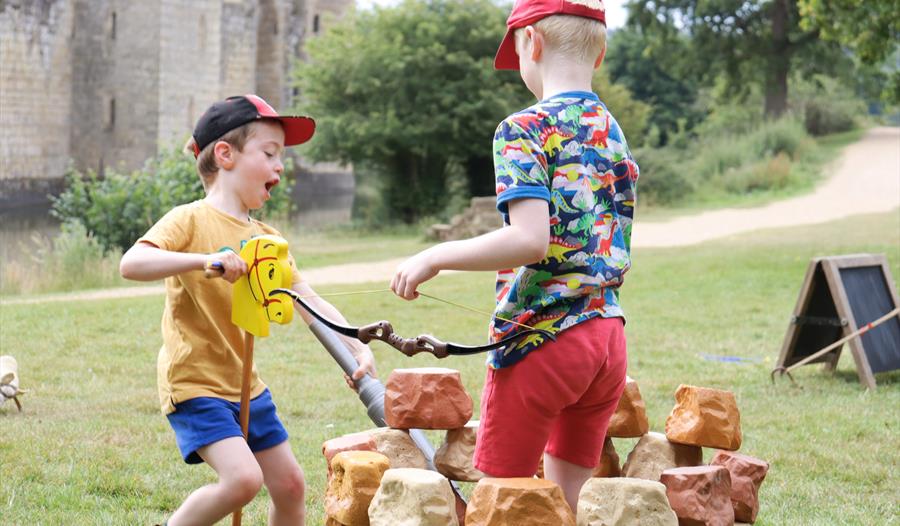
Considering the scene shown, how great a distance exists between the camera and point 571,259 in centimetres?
307

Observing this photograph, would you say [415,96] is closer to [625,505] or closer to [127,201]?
[127,201]

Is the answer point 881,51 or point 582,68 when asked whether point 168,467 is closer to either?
point 582,68

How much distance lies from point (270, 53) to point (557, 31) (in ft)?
161

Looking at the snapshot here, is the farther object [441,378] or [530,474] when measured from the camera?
[441,378]

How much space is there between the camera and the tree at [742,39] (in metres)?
38.3

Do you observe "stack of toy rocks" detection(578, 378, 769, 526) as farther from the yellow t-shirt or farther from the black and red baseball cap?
the black and red baseball cap

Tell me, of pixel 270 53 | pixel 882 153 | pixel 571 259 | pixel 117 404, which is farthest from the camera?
pixel 270 53

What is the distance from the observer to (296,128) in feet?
12.0

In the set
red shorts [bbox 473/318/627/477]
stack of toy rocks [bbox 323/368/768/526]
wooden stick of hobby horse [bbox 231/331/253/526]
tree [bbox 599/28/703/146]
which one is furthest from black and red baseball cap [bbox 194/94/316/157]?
tree [bbox 599/28/703/146]

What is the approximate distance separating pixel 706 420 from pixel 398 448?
3.13 feet

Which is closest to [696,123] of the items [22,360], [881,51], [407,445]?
[881,51]

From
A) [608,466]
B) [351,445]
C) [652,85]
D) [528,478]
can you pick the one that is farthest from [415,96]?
[652,85]

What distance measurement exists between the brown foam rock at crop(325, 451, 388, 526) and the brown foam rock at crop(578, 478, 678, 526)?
0.59 metres

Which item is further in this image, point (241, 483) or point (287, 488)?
point (287, 488)
